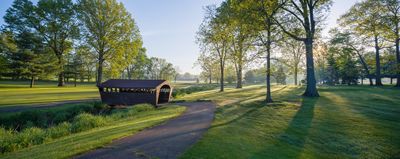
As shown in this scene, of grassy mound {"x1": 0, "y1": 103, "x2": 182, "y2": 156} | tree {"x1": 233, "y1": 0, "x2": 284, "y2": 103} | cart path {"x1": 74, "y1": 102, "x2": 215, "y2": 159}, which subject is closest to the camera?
cart path {"x1": 74, "y1": 102, "x2": 215, "y2": 159}

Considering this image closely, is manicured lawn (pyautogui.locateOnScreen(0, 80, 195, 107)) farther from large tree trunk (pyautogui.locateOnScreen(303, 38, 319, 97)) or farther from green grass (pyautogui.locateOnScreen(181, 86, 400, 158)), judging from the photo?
large tree trunk (pyautogui.locateOnScreen(303, 38, 319, 97))

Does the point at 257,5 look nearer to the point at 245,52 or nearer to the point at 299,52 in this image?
the point at 245,52

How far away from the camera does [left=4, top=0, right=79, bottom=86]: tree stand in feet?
114

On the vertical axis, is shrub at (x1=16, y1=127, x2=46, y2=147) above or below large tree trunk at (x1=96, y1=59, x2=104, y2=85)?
below

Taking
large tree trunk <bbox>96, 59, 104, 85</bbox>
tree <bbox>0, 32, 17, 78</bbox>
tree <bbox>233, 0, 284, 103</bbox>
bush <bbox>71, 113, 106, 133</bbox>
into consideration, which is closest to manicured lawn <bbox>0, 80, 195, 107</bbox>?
large tree trunk <bbox>96, 59, 104, 85</bbox>

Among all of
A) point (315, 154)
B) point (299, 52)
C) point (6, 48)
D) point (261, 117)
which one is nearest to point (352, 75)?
point (299, 52)

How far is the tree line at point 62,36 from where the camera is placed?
32656mm

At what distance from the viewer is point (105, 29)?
32.8 metres

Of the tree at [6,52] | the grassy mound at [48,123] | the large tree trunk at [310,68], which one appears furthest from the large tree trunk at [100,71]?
the large tree trunk at [310,68]

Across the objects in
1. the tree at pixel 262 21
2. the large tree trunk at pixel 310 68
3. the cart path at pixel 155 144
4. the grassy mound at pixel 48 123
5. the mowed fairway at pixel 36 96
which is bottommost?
the grassy mound at pixel 48 123

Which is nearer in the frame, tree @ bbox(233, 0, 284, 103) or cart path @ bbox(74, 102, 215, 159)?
cart path @ bbox(74, 102, 215, 159)

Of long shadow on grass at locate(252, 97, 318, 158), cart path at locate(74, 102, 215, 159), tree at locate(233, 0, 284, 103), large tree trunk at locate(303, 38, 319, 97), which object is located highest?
tree at locate(233, 0, 284, 103)

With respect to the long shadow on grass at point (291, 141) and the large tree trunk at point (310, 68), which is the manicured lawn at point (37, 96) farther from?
the large tree trunk at point (310, 68)

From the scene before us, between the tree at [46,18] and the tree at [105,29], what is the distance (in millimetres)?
4056
